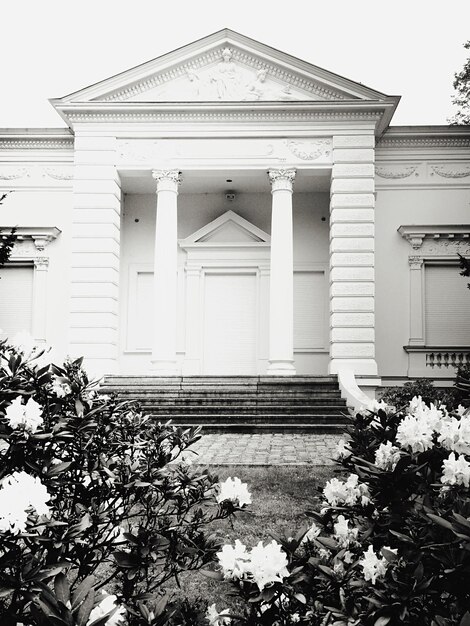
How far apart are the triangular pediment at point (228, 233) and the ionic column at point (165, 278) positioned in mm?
2406

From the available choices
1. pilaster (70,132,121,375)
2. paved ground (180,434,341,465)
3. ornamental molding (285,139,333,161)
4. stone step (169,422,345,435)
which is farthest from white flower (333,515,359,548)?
ornamental molding (285,139,333,161)

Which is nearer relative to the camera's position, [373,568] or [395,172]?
[373,568]

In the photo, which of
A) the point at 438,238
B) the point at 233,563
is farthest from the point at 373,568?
the point at 438,238

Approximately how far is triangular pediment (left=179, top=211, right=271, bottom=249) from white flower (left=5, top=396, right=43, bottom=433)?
63.8ft

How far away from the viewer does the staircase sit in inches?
604

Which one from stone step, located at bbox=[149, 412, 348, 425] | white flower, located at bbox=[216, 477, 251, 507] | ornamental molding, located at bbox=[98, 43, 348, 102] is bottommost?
stone step, located at bbox=[149, 412, 348, 425]

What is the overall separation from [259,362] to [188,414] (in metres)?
6.47

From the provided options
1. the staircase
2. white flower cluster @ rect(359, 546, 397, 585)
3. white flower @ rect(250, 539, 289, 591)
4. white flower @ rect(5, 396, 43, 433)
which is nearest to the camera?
white flower @ rect(250, 539, 289, 591)

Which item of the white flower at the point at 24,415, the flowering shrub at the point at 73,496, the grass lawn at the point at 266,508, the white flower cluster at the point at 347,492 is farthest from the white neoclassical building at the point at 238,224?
the white flower at the point at 24,415

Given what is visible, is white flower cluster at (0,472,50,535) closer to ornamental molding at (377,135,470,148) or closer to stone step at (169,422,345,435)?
stone step at (169,422,345,435)

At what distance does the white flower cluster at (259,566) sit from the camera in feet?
8.71

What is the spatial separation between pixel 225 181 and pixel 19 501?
19494 millimetres

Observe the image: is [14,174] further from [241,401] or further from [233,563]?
[233,563]

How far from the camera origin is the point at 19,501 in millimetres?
2551
